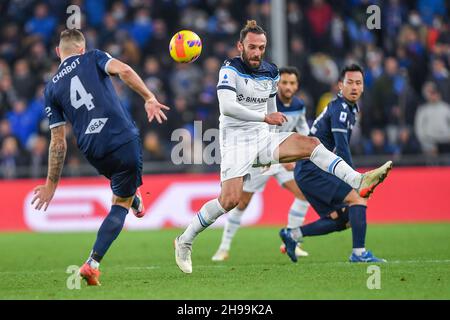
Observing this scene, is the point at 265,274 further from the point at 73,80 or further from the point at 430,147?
the point at 430,147

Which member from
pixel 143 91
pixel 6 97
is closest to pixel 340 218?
pixel 143 91

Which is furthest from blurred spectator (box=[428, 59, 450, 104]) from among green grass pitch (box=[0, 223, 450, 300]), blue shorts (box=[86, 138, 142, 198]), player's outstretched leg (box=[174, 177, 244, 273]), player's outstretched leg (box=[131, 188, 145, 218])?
blue shorts (box=[86, 138, 142, 198])

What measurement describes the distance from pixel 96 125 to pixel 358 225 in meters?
3.58

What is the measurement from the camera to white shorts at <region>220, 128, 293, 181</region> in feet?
31.7

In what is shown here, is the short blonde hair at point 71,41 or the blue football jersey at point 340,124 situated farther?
the blue football jersey at point 340,124

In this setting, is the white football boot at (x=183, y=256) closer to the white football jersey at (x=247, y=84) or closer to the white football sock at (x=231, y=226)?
the white football jersey at (x=247, y=84)

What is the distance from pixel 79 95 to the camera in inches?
342

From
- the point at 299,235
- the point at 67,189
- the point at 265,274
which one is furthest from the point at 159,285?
the point at 67,189

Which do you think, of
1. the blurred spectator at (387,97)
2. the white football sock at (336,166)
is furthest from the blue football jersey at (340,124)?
the blurred spectator at (387,97)

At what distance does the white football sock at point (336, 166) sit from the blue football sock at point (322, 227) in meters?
2.02

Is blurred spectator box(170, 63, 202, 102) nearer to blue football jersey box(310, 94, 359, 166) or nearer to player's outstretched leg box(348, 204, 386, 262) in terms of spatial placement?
blue football jersey box(310, 94, 359, 166)

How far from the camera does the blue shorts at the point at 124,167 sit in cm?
876

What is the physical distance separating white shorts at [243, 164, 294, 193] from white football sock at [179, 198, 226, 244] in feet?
10.3
